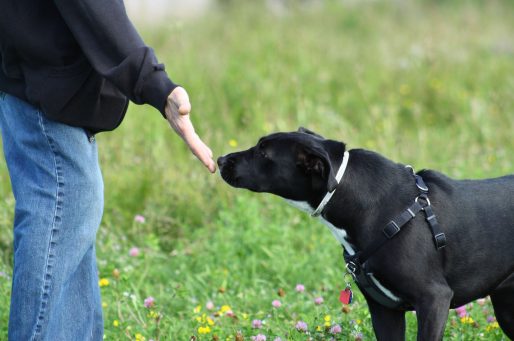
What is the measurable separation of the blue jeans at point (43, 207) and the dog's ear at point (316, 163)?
2.49 ft

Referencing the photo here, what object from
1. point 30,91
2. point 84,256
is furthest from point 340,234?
point 30,91


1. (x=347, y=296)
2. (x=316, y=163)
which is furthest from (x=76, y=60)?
(x=347, y=296)

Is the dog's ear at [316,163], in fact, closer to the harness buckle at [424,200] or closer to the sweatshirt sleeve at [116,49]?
the harness buckle at [424,200]

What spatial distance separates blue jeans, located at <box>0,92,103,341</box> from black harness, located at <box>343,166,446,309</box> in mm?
979

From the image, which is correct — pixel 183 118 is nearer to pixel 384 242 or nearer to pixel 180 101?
pixel 180 101

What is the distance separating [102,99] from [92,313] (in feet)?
2.81

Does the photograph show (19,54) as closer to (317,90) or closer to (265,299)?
(265,299)

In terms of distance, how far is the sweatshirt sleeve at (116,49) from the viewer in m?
2.70

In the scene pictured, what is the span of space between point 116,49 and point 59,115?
0.34 metres

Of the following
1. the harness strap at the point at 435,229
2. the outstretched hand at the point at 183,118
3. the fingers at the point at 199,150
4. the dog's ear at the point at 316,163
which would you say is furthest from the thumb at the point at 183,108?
the harness strap at the point at 435,229

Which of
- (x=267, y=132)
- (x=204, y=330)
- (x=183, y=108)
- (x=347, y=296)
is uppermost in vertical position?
(x=183, y=108)

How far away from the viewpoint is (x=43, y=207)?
9.45 feet

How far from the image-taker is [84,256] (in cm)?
325

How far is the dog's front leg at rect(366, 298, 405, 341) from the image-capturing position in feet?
10.8
